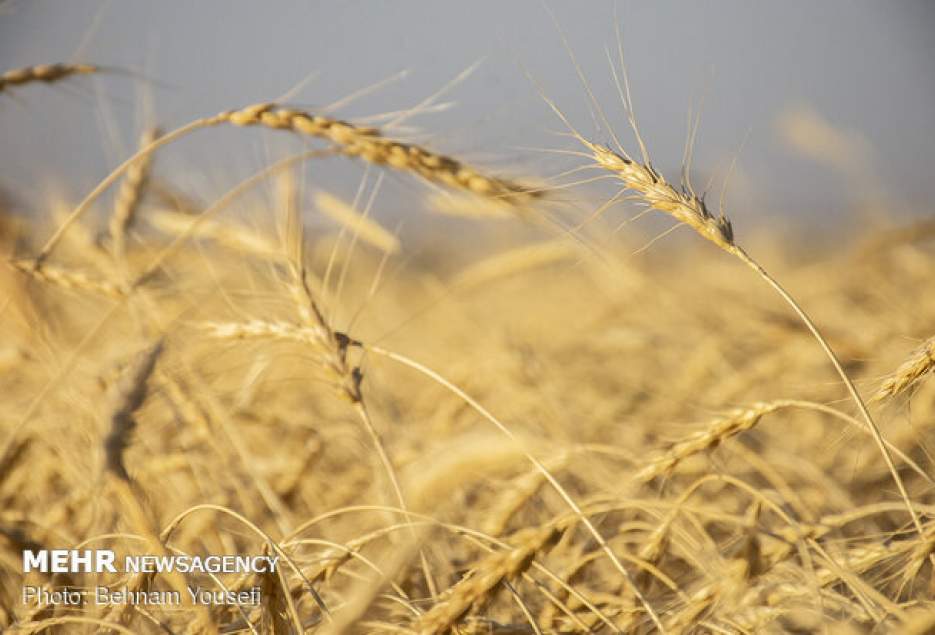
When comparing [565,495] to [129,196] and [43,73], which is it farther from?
[129,196]

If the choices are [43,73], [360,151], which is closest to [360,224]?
[360,151]

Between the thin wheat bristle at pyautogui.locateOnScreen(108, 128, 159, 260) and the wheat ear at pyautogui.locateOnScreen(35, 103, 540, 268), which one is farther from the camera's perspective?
the thin wheat bristle at pyautogui.locateOnScreen(108, 128, 159, 260)

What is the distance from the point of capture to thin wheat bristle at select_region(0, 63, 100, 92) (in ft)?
4.69

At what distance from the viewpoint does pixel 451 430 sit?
2.53 meters

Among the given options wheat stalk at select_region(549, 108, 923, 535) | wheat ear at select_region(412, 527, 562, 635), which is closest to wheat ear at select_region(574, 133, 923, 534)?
wheat stalk at select_region(549, 108, 923, 535)

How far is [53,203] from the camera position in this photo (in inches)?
82.4

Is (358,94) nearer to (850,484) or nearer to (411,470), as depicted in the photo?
(411,470)

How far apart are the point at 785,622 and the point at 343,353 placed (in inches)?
34.7

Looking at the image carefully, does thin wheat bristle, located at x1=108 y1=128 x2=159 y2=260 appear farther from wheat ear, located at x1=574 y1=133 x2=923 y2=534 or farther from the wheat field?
wheat ear, located at x1=574 y1=133 x2=923 y2=534

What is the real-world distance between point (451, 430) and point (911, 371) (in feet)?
5.15

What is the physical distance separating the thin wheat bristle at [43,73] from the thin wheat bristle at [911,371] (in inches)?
56.7

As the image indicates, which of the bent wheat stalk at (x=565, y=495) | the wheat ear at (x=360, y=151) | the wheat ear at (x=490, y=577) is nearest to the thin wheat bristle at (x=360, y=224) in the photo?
the wheat ear at (x=360, y=151)

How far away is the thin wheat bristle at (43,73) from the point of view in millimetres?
1431

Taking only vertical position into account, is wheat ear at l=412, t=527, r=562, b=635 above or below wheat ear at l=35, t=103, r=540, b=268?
below
